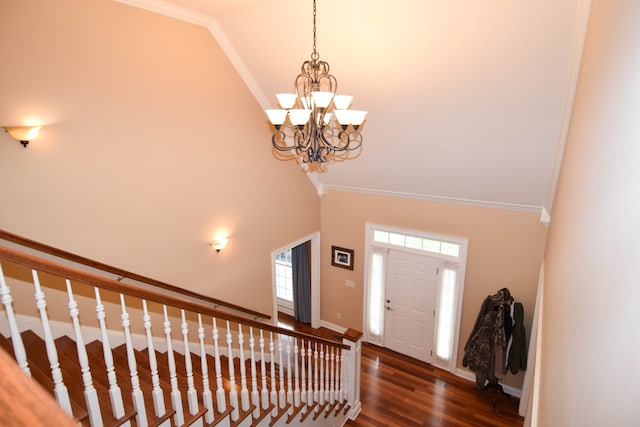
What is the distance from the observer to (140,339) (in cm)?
339

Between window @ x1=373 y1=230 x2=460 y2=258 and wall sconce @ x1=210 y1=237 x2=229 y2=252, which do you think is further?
window @ x1=373 y1=230 x2=460 y2=258

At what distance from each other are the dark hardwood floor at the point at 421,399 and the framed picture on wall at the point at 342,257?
5.13 feet

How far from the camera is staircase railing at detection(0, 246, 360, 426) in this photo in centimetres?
154

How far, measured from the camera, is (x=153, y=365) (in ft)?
6.07

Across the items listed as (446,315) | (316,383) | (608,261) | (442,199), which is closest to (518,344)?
(446,315)

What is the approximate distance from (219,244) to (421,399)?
340 centimetres

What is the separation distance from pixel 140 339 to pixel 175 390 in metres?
1.75

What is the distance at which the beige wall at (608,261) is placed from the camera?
66cm

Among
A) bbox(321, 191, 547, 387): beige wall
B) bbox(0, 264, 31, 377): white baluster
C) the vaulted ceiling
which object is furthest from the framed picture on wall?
bbox(0, 264, 31, 377): white baluster

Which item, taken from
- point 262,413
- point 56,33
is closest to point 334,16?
point 56,33

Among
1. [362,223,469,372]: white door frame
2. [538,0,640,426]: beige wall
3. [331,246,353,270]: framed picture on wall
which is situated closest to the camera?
[538,0,640,426]: beige wall

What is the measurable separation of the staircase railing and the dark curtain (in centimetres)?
223

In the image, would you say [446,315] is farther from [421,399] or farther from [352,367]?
[352,367]

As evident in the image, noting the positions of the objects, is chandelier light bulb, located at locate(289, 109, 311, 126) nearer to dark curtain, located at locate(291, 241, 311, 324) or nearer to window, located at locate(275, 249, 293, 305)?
dark curtain, located at locate(291, 241, 311, 324)
